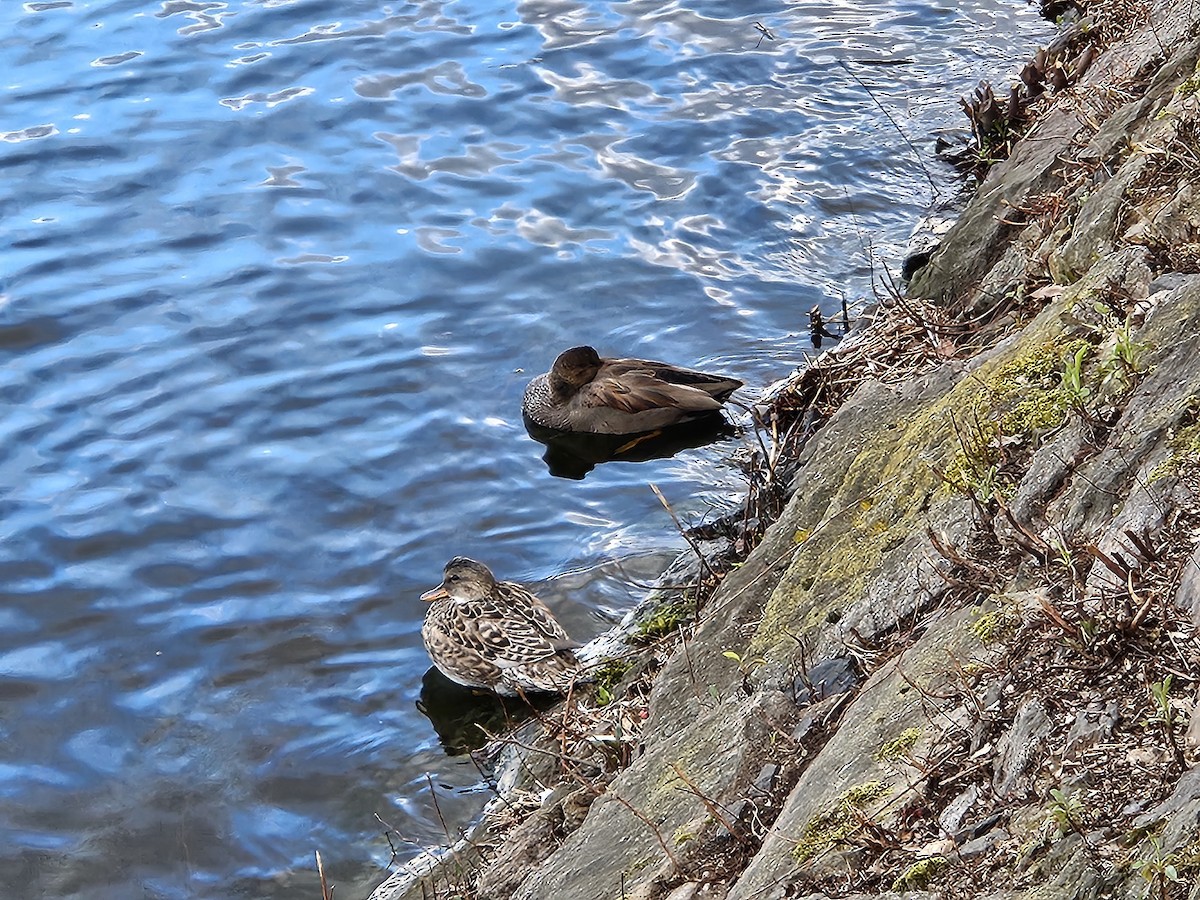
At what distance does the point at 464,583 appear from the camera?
27.0 ft

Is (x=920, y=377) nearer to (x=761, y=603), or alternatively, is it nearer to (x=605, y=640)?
(x=761, y=603)

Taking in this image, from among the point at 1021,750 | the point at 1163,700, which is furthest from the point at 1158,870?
the point at 1021,750

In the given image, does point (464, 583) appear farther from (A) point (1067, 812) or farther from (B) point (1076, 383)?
(A) point (1067, 812)

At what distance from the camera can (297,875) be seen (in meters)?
6.77

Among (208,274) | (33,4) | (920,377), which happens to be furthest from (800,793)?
(33,4)

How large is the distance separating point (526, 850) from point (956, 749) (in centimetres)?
247

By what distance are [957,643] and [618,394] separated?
643cm

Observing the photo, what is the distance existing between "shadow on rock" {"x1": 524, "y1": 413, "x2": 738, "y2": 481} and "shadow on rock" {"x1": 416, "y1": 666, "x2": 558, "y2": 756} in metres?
2.57

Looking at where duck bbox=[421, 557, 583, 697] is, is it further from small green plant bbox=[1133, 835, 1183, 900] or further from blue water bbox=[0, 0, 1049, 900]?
small green plant bbox=[1133, 835, 1183, 900]

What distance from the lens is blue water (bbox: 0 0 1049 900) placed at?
7.50m

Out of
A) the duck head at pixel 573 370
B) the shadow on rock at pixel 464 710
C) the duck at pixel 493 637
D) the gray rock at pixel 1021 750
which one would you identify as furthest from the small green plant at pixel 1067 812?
the duck head at pixel 573 370

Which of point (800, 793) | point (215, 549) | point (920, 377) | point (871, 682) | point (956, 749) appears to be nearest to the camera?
point (956, 749)

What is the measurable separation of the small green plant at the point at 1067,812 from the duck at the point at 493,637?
14.6ft

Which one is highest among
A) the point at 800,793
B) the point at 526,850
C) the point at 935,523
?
the point at 935,523
